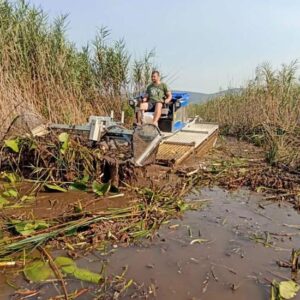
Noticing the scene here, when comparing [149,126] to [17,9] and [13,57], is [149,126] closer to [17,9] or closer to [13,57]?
[13,57]

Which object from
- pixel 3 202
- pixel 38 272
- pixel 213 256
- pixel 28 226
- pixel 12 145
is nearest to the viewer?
pixel 38 272

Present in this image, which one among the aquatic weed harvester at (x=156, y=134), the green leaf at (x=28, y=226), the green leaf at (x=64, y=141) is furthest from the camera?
the aquatic weed harvester at (x=156, y=134)

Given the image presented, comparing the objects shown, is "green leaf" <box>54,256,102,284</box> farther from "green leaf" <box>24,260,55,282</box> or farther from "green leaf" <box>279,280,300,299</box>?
"green leaf" <box>279,280,300,299</box>

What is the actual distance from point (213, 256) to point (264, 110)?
865 centimetres

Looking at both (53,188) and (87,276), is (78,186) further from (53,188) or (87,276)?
(87,276)

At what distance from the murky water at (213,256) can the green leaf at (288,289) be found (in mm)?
121

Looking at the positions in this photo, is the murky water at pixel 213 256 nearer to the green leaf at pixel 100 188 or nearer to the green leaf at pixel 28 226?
the green leaf at pixel 28 226

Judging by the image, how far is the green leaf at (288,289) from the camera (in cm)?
323

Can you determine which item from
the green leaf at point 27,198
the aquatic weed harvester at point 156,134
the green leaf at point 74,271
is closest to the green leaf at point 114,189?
the aquatic weed harvester at point 156,134

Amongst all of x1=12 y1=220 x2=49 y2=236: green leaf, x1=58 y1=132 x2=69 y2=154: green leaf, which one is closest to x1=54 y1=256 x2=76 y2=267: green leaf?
x1=12 y1=220 x2=49 y2=236: green leaf

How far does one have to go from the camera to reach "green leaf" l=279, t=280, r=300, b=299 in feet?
10.6

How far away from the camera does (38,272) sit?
3410mm

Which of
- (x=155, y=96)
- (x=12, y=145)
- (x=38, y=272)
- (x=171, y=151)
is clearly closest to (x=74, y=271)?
(x=38, y=272)

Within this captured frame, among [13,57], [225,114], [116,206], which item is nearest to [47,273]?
[116,206]
